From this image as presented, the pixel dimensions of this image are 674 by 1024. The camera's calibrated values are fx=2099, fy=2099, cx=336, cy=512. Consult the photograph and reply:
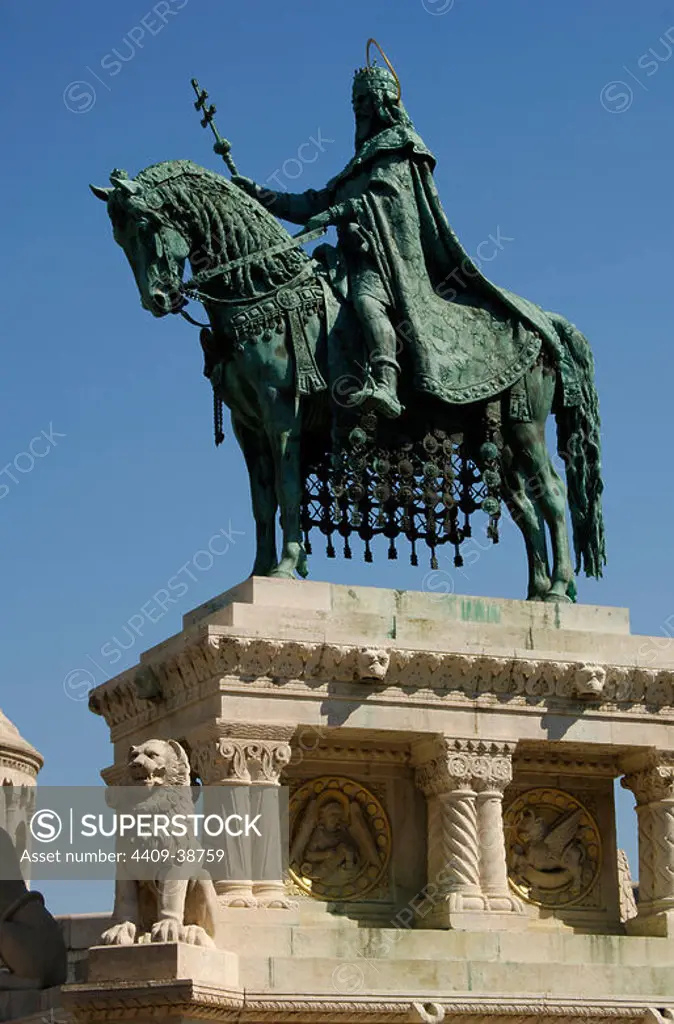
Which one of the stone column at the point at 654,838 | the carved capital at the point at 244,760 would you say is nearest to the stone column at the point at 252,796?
the carved capital at the point at 244,760

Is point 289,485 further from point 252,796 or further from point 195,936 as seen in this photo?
point 195,936

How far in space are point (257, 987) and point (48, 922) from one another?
11.4ft

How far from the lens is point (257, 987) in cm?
2250

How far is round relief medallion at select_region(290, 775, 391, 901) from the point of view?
81.5 ft

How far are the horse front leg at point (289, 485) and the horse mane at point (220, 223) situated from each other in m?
1.85

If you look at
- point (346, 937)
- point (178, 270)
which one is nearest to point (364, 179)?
point (178, 270)

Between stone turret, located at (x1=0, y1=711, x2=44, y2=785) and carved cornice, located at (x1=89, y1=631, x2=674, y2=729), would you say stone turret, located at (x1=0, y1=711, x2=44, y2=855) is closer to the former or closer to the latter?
stone turret, located at (x1=0, y1=711, x2=44, y2=785)

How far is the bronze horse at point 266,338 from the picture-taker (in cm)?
2530

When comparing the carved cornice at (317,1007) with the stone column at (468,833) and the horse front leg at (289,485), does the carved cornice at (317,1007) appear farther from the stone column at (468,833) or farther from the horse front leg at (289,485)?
the horse front leg at (289,485)

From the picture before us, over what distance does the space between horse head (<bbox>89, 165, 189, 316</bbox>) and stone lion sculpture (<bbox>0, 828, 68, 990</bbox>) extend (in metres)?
7.00

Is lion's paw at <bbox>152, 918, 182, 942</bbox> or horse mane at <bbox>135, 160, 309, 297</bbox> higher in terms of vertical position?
horse mane at <bbox>135, 160, 309, 297</bbox>

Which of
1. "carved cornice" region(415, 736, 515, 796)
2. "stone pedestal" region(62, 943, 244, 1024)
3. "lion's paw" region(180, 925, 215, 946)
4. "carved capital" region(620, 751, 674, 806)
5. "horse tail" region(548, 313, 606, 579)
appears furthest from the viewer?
"horse tail" region(548, 313, 606, 579)

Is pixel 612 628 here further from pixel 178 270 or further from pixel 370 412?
pixel 178 270

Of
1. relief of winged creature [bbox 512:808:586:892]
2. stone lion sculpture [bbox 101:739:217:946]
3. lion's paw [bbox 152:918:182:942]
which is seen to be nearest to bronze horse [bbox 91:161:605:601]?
relief of winged creature [bbox 512:808:586:892]
